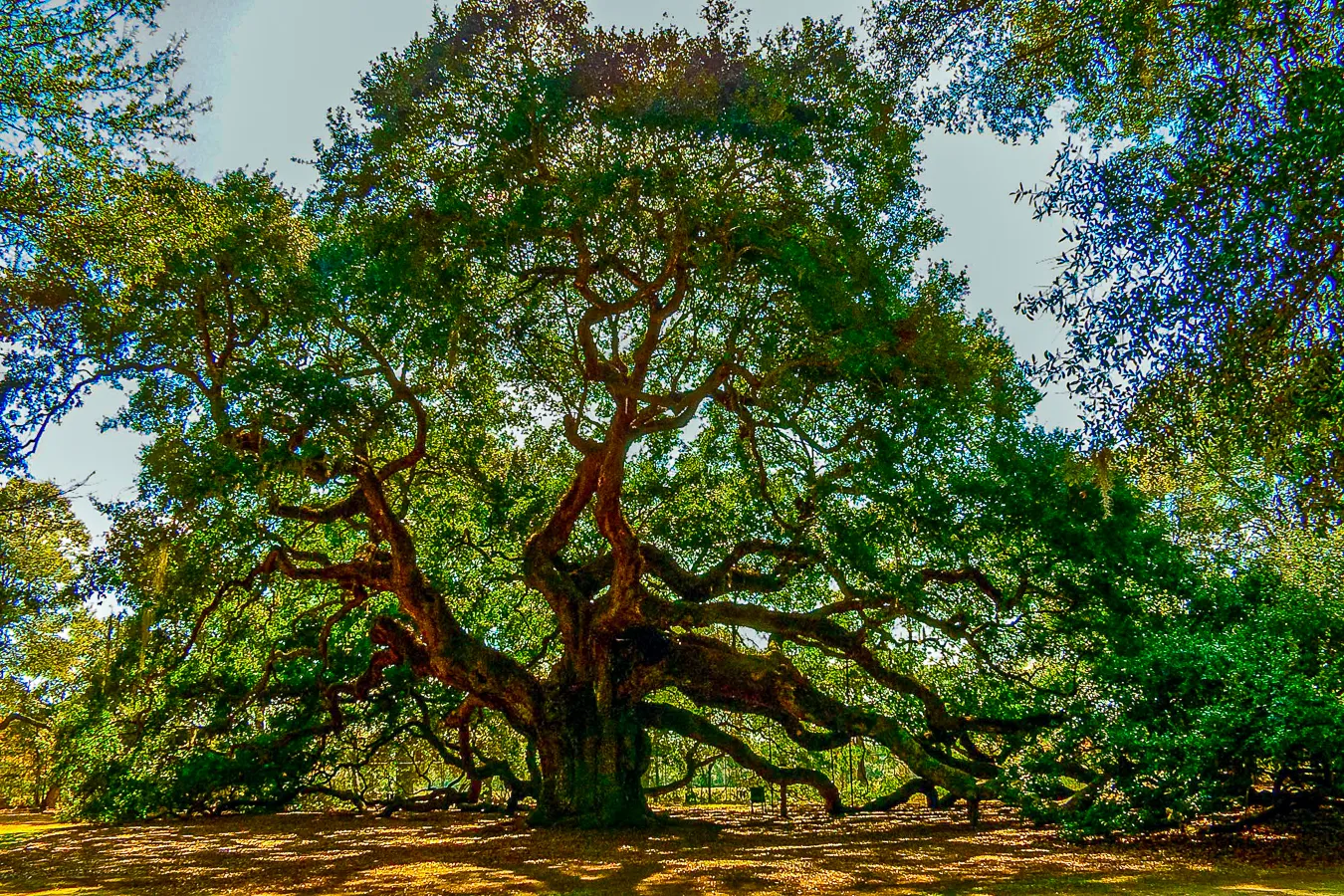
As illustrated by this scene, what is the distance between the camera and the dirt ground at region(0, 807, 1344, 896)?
5.80 m

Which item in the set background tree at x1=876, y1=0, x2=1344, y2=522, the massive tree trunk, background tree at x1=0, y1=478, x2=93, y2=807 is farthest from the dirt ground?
background tree at x1=0, y1=478, x2=93, y2=807

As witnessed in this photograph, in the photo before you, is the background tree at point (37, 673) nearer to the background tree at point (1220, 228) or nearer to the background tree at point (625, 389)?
the background tree at point (625, 389)

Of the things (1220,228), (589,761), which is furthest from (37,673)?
(1220,228)

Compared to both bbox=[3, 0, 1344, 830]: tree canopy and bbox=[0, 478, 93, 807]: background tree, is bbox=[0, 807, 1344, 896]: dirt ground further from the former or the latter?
bbox=[0, 478, 93, 807]: background tree

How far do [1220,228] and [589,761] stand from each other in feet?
30.8

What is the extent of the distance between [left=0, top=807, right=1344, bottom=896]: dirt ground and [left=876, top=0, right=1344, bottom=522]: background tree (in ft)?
10.1

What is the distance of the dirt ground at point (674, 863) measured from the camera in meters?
5.80

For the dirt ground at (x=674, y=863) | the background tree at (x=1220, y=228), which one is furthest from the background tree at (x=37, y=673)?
the background tree at (x=1220, y=228)

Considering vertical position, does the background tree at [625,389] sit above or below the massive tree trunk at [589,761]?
above

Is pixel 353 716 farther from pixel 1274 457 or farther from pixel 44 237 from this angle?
pixel 1274 457

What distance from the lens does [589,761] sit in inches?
428

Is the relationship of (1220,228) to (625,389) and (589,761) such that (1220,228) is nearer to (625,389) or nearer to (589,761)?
(625,389)

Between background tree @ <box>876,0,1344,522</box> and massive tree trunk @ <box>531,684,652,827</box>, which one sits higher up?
background tree @ <box>876,0,1344,522</box>

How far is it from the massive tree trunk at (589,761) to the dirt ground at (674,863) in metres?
0.55
